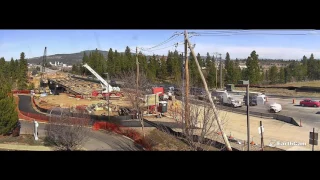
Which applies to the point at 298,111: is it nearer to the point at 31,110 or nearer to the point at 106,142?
the point at 106,142

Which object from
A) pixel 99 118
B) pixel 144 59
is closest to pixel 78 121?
pixel 99 118

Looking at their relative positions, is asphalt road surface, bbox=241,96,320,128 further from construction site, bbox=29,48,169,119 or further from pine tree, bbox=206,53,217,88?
construction site, bbox=29,48,169,119

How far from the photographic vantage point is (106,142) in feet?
25.8

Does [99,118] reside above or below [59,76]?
below

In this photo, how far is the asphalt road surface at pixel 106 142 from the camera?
7.12 meters

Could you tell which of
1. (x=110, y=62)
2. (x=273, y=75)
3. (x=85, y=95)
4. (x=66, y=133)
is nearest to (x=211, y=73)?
(x=273, y=75)

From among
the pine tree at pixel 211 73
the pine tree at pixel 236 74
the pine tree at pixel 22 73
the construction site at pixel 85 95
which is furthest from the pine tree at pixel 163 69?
the pine tree at pixel 22 73

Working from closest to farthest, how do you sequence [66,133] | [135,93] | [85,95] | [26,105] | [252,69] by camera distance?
[66,133]
[135,93]
[26,105]
[85,95]
[252,69]

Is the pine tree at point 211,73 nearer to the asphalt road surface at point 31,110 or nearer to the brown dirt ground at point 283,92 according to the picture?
the brown dirt ground at point 283,92
